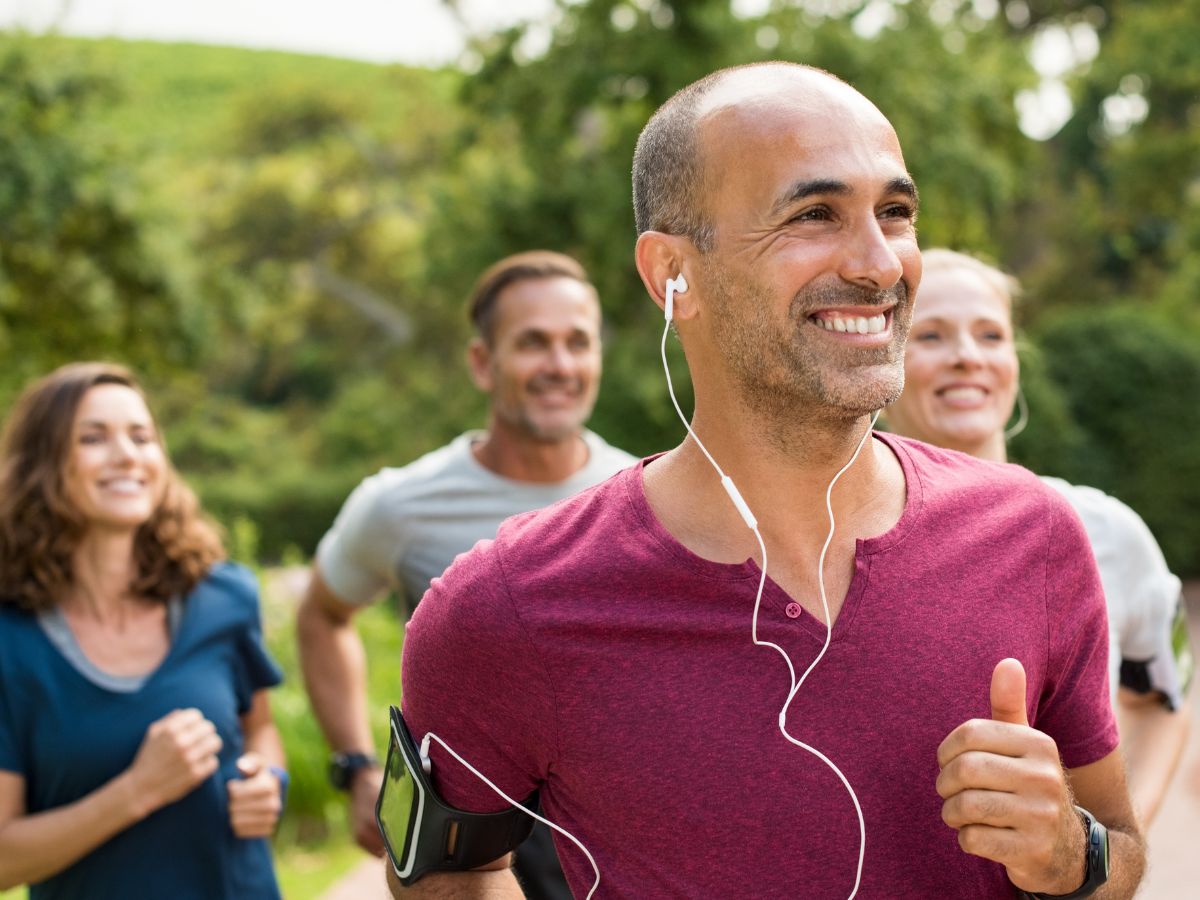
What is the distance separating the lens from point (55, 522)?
358 centimetres

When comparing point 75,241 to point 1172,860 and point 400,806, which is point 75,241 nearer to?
point 1172,860

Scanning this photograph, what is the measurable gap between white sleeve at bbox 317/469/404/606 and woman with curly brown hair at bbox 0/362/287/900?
0.35 m

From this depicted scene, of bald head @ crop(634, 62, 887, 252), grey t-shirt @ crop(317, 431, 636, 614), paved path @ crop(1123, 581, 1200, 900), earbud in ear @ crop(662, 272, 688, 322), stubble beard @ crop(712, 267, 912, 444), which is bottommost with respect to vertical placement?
paved path @ crop(1123, 581, 1200, 900)

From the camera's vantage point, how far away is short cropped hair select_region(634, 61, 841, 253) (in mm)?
1942

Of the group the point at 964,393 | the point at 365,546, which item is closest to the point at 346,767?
the point at 365,546

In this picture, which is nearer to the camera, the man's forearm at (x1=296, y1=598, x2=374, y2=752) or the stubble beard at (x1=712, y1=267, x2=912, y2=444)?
the stubble beard at (x1=712, y1=267, x2=912, y2=444)

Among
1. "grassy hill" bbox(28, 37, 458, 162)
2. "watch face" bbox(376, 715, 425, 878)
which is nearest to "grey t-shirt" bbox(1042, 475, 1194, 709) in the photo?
"watch face" bbox(376, 715, 425, 878)

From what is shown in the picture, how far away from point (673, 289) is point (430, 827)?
83cm

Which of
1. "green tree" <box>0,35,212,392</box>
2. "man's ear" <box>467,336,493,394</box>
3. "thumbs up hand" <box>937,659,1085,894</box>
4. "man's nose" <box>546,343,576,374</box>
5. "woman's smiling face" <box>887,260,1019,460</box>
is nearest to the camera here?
"thumbs up hand" <box>937,659,1085,894</box>

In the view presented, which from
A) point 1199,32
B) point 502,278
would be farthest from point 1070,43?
point 502,278

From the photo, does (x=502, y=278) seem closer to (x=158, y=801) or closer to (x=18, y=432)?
(x=18, y=432)

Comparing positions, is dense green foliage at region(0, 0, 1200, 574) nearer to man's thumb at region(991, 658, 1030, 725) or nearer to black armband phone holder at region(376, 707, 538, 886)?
black armband phone holder at region(376, 707, 538, 886)

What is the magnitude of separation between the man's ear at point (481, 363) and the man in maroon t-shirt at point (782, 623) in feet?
7.88

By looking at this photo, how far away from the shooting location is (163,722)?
3289mm
